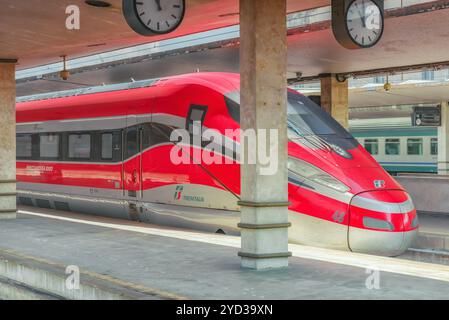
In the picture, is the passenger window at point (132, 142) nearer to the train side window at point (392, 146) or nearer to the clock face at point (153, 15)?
the clock face at point (153, 15)

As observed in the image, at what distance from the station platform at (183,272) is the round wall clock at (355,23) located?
9.45ft

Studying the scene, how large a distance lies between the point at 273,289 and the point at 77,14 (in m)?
5.96

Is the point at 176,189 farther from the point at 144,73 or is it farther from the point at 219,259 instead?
the point at 144,73

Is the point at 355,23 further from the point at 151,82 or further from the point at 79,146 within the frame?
the point at 79,146

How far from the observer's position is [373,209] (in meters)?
10.5

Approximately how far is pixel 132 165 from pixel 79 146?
8.13 feet

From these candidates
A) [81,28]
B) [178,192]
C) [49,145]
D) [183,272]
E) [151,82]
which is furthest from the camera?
[49,145]

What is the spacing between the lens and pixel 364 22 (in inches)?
349

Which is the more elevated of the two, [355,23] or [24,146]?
[355,23]

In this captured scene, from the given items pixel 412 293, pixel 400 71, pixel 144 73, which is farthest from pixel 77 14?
pixel 400 71

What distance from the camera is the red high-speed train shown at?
1070 cm

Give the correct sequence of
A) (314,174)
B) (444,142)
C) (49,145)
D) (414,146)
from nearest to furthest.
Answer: (314,174) < (49,145) < (444,142) < (414,146)

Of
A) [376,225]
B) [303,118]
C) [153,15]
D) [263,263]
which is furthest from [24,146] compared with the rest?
[263,263]

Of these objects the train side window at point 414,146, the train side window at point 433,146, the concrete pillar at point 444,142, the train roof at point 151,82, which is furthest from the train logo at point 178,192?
the train side window at point 414,146
